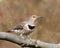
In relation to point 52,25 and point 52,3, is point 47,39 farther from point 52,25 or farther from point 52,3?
point 52,3

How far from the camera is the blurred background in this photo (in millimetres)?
10031

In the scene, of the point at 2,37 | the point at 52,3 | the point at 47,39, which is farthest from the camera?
the point at 52,3

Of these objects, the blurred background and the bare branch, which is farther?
the blurred background

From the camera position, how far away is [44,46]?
5977 mm

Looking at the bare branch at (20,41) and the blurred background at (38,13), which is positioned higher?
the blurred background at (38,13)

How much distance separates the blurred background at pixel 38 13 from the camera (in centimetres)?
1003

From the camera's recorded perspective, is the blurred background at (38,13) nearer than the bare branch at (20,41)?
No

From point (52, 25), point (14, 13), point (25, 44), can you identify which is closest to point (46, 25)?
point (52, 25)

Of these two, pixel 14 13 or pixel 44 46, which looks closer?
pixel 44 46

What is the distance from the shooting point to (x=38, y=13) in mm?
10258

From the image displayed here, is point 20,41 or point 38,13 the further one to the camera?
point 38,13

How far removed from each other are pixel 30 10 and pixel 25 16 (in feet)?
0.83

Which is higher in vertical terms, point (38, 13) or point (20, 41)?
point (38, 13)

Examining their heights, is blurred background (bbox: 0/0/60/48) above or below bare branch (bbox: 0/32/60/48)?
above
